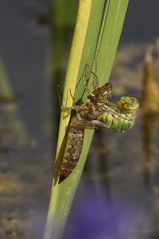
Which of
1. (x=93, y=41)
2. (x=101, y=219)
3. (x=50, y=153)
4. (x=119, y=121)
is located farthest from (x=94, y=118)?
(x=50, y=153)

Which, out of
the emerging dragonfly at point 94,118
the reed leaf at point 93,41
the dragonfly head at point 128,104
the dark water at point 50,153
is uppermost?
the reed leaf at point 93,41

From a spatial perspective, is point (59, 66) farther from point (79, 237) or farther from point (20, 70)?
point (79, 237)

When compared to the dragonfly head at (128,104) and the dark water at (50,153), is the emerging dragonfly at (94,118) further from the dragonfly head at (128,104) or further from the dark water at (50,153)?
the dark water at (50,153)

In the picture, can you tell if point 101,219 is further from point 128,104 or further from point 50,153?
point 128,104

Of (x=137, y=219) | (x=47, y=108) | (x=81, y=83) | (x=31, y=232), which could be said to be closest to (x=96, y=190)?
(x=137, y=219)

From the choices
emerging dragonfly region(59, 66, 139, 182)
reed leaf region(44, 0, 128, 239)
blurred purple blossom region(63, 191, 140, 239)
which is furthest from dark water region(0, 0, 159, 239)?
reed leaf region(44, 0, 128, 239)

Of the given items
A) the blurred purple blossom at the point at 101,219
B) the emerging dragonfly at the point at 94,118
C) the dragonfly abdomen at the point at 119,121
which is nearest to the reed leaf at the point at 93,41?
the emerging dragonfly at the point at 94,118
